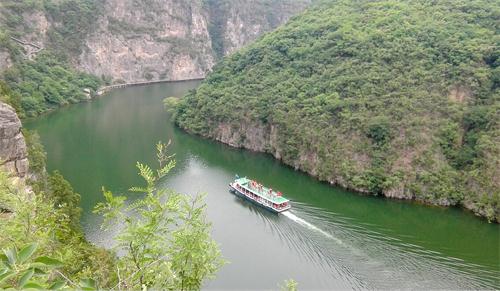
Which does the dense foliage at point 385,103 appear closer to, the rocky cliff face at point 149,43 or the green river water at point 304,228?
the green river water at point 304,228

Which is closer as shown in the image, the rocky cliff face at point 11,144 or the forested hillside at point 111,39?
the rocky cliff face at point 11,144

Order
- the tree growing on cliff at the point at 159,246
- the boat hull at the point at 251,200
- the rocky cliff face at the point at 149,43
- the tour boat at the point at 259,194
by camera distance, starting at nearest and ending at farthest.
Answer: the tree growing on cliff at the point at 159,246
the boat hull at the point at 251,200
the tour boat at the point at 259,194
the rocky cliff face at the point at 149,43

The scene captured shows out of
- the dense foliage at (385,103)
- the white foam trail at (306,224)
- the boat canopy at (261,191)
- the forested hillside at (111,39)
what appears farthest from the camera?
the forested hillside at (111,39)

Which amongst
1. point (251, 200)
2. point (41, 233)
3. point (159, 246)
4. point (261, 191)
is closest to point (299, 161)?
point (261, 191)

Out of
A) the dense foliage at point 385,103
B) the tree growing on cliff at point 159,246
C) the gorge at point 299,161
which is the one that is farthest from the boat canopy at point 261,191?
the tree growing on cliff at point 159,246

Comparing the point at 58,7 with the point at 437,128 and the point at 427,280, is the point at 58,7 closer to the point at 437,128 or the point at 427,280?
the point at 437,128

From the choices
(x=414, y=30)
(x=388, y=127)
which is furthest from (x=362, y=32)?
(x=388, y=127)

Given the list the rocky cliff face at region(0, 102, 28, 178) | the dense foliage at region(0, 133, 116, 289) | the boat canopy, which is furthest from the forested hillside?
the rocky cliff face at region(0, 102, 28, 178)
